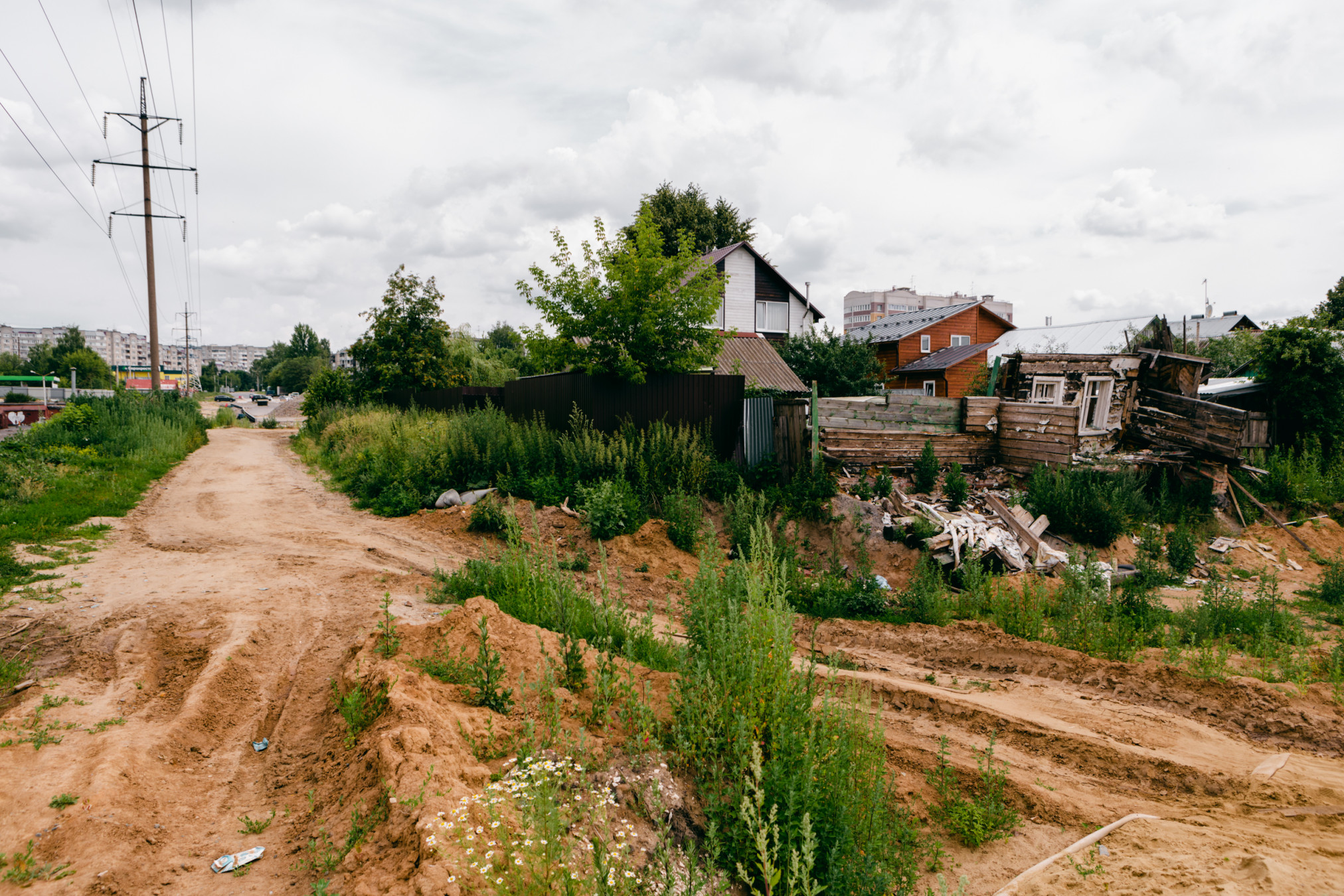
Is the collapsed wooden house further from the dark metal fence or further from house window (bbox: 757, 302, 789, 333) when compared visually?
house window (bbox: 757, 302, 789, 333)

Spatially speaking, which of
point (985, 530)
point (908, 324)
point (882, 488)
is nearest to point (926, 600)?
point (985, 530)

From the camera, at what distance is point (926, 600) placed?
8258 millimetres

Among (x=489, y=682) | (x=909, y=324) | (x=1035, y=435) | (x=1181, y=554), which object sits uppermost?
(x=909, y=324)

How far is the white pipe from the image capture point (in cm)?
338

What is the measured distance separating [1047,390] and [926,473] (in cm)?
478

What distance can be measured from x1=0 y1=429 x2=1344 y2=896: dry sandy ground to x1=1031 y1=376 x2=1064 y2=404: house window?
9.10 metres

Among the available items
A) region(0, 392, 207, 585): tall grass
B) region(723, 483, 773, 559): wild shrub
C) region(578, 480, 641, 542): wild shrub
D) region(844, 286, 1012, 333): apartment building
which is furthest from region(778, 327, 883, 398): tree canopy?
region(844, 286, 1012, 333): apartment building

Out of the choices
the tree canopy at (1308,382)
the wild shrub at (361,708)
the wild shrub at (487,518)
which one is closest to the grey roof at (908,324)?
the tree canopy at (1308,382)

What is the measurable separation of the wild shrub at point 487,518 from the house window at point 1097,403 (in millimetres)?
12531

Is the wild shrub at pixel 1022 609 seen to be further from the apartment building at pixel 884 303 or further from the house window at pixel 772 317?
the apartment building at pixel 884 303

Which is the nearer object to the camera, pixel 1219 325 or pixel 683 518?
pixel 683 518

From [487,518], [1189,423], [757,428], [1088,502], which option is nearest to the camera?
[487,518]

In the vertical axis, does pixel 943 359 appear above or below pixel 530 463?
above

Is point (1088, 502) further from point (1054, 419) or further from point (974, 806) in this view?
point (974, 806)
